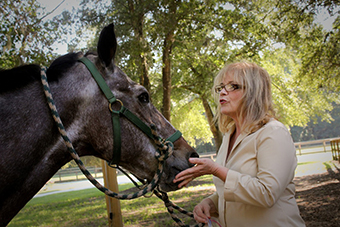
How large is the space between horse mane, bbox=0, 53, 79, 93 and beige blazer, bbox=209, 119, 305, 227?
4.19 ft

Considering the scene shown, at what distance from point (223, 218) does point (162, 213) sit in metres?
5.83

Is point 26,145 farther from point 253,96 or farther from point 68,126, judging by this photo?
point 253,96

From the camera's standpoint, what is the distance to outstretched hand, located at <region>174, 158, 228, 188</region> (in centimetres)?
184

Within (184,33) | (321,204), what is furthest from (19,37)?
(321,204)

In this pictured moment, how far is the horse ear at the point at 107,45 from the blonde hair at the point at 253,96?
903 mm

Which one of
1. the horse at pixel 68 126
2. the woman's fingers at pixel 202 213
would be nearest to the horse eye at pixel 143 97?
the horse at pixel 68 126

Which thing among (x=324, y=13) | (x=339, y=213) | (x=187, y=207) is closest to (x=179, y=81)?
(x=324, y=13)

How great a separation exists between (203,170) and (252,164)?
33 centimetres

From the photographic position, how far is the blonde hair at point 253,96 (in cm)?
199

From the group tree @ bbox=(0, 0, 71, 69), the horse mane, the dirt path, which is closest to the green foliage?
tree @ bbox=(0, 0, 71, 69)

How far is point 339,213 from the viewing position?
6008 millimetres

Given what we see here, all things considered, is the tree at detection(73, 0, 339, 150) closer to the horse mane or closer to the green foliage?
the green foliage

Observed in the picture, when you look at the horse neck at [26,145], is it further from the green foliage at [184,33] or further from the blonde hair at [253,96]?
the green foliage at [184,33]

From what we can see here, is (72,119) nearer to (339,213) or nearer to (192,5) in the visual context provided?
(339,213)
